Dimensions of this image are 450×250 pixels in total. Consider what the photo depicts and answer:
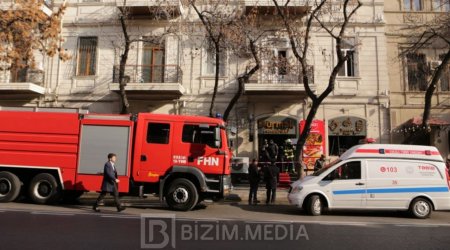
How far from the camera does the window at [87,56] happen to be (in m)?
20.5

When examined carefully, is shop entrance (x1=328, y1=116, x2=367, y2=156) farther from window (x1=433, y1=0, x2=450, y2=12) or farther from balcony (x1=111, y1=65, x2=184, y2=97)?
balcony (x1=111, y1=65, x2=184, y2=97)

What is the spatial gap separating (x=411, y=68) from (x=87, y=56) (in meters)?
16.8

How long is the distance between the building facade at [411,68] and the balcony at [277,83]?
4731 millimetres

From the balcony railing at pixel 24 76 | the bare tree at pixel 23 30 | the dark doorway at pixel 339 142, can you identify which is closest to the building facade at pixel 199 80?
the dark doorway at pixel 339 142

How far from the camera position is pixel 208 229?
27.7 ft

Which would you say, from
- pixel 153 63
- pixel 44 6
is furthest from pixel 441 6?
pixel 44 6

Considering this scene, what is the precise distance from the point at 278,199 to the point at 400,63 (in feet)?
35.3

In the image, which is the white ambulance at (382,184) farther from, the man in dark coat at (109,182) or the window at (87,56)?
the window at (87,56)

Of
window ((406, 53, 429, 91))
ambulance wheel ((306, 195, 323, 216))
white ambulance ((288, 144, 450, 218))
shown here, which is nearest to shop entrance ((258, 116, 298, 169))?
window ((406, 53, 429, 91))

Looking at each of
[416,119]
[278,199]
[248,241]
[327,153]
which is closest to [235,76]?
[327,153]

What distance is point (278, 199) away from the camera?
14.4m

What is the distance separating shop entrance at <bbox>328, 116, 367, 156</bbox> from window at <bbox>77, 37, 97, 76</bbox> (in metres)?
12.6

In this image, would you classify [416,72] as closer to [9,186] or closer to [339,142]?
[339,142]

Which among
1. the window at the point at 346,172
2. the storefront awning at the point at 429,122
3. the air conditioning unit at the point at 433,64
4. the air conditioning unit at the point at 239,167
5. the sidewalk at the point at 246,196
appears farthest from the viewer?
the air conditioning unit at the point at 433,64
